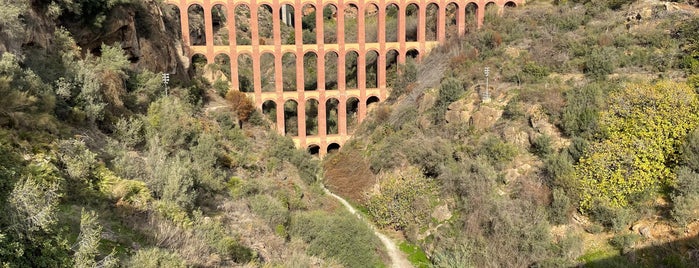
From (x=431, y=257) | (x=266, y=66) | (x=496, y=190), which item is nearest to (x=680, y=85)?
(x=496, y=190)

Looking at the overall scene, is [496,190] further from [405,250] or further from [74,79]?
[74,79]

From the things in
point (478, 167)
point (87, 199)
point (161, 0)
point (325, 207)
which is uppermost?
point (161, 0)

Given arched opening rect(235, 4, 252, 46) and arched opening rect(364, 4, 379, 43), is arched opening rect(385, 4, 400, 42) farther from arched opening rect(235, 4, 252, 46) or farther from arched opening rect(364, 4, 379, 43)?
arched opening rect(235, 4, 252, 46)

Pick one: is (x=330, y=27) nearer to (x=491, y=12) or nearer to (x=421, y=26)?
(x=421, y=26)

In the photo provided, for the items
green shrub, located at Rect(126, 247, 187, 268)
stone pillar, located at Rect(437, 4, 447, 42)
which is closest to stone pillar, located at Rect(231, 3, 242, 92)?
stone pillar, located at Rect(437, 4, 447, 42)

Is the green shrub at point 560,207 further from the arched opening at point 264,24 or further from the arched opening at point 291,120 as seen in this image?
the arched opening at point 264,24

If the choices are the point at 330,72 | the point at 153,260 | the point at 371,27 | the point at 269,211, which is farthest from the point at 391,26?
the point at 153,260

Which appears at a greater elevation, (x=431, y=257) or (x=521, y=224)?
(x=521, y=224)
